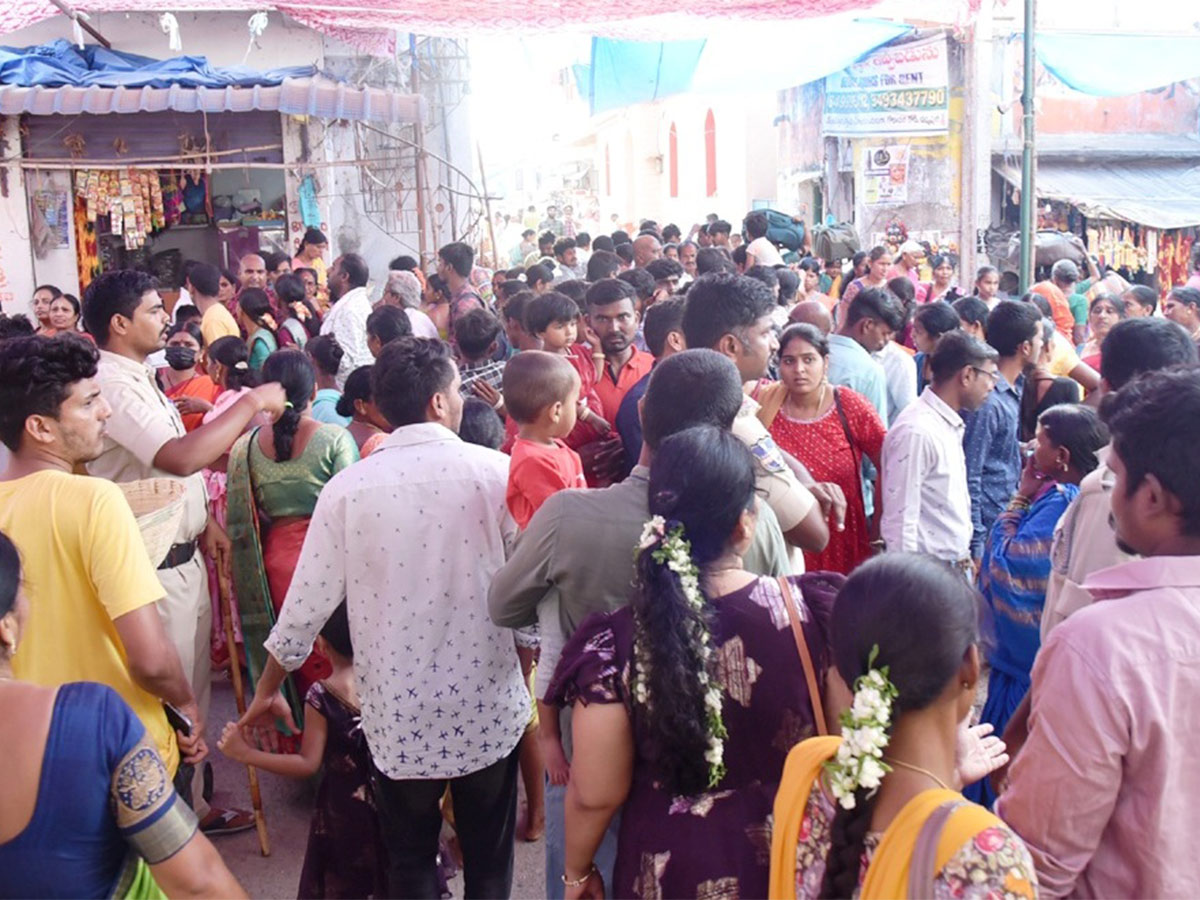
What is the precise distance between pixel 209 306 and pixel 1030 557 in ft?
18.9

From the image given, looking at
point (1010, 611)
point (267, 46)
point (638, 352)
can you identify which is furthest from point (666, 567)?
point (267, 46)

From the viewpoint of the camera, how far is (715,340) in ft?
12.2

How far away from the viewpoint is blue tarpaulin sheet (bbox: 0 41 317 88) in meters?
10.4

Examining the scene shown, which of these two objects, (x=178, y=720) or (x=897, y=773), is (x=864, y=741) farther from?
(x=178, y=720)

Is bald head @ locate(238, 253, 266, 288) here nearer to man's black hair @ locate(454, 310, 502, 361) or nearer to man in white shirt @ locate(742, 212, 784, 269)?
man in white shirt @ locate(742, 212, 784, 269)

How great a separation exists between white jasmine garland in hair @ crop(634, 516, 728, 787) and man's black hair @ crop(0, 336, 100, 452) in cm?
162

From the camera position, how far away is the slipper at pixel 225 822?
418cm

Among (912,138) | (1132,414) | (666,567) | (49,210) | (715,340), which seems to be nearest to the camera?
(1132,414)

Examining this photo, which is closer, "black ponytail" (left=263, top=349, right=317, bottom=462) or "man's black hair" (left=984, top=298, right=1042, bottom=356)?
"black ponytail" (left=263, top=349, right=317, bottom=462)

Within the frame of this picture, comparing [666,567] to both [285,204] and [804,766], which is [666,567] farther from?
[285,204]

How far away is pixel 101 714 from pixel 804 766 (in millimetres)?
1114

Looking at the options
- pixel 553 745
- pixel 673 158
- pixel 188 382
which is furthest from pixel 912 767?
pixel 673 158

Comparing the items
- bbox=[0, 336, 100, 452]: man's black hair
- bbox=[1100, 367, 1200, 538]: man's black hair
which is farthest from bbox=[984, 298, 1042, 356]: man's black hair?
bbox=[0, 336, 100, 452]: man's black hair

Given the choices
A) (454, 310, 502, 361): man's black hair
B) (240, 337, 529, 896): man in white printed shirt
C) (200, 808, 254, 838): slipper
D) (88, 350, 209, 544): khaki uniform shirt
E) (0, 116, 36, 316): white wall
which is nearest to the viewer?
(240, 337, 529, 896): man in white printed shirt
